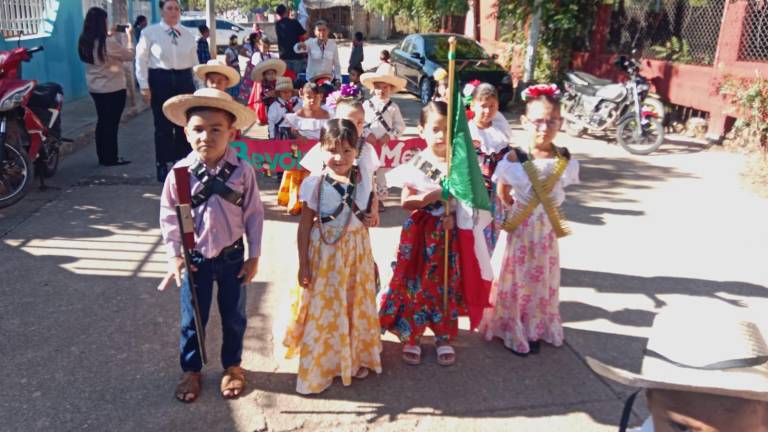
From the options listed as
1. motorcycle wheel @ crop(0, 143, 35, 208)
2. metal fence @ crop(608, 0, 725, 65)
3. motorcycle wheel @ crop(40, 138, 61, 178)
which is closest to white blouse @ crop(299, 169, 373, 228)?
motorcycle wheel @ crop(0, 143, 35, 208)

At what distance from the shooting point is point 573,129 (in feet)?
37.9

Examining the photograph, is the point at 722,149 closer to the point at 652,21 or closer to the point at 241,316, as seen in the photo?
the point at 652,21

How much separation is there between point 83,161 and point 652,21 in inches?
428

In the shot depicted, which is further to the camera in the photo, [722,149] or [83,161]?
[722,149]

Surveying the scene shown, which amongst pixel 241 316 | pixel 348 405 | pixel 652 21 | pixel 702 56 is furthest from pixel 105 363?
pixel 652 21

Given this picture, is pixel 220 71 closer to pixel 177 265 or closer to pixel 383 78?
pixel 383 78

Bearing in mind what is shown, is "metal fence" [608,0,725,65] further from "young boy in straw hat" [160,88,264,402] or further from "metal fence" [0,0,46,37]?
"metal fence" [0,0,46,37]

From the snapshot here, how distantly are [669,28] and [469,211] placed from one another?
36.1ft

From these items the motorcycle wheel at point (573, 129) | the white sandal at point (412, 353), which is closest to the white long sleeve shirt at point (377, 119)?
the white sandal at point (412, 353)

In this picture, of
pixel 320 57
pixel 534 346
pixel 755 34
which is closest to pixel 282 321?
pixel 534 346

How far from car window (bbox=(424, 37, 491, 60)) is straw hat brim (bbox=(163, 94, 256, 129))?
11806 millimetres

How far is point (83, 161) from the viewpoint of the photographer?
8602 millimetres

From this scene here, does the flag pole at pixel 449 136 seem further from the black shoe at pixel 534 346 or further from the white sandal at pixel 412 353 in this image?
the black shoe at pixel 534 346

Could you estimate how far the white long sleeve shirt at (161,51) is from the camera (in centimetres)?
713
